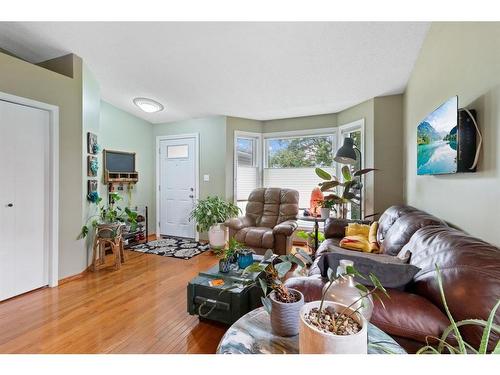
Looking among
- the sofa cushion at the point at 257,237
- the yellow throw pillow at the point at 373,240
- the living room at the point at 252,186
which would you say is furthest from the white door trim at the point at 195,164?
the yellow throw pillow at the point at 373,240

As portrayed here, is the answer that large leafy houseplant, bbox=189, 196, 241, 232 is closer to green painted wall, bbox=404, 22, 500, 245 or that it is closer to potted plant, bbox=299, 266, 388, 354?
green painted wall, bbox=404, 22, 500, 245

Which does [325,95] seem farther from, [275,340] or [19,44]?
[19,44]

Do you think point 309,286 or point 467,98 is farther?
point 467,98

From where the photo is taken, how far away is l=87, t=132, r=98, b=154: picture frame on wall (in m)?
2.99

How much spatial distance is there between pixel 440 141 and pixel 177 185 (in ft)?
13.5

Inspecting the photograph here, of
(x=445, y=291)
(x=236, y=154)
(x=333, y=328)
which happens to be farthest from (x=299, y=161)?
(x=333, y=328)

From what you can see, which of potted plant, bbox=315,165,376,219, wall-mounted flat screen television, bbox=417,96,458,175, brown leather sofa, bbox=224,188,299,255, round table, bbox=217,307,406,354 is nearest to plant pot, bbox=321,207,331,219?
potted plant, bbox=315,165,376,219

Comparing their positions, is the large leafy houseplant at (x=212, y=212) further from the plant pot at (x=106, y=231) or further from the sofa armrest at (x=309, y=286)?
the sofa armrest at (x=309, y=286)

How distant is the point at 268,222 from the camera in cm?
377

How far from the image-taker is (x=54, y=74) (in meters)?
2.57

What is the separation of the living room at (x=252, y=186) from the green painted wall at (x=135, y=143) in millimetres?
43

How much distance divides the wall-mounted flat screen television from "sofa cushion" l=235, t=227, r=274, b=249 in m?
1.86

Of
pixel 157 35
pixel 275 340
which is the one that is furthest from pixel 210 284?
pixel 157 35

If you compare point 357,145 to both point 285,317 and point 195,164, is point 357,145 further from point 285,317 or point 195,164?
point 285,317
